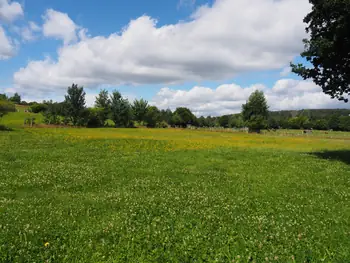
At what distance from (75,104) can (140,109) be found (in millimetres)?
34554

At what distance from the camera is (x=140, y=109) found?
128625 millimetres

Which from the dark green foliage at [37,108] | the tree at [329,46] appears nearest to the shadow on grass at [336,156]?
the tree at [329,46]

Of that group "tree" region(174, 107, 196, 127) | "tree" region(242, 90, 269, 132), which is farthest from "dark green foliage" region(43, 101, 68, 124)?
"tree" region(242, 90, 269, 132)

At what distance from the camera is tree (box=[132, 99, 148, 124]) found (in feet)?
422

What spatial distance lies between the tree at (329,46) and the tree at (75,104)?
9082 centimetres

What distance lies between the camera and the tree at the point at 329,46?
2124cm

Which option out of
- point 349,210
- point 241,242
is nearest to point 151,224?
point 241,242

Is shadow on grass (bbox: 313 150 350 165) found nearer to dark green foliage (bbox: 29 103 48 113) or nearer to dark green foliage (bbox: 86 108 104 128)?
dark green foliage (bbox: 86 108 104 128)

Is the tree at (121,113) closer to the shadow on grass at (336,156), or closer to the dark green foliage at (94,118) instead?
the dark green foliage at (94,118)

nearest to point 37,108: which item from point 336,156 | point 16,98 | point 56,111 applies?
point 56,111

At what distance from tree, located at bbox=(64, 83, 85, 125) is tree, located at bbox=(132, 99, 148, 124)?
29316 mm

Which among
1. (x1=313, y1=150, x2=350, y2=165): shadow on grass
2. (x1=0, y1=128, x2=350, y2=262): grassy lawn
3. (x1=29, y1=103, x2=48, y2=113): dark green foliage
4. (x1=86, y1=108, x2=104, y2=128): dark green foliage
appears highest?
(x1=29, y1=103, x2=48, y2=113): dark green foliage

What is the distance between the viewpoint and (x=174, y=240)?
768 centimetres

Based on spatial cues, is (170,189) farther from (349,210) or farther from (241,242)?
(349,210)
